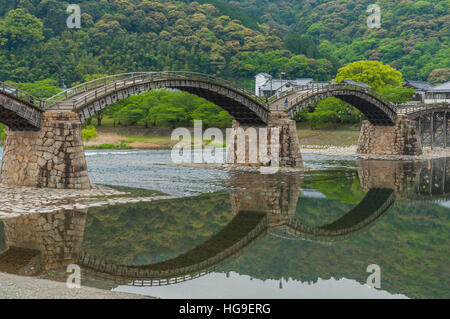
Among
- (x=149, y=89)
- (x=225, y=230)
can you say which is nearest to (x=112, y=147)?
(x=149, y=89)

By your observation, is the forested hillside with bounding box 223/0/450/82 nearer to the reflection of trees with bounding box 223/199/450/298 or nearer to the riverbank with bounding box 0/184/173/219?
the riverbank with bounding box 0/184/173/219

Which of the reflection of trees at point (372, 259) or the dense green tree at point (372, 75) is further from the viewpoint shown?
the dense green tree at point (372, 75)

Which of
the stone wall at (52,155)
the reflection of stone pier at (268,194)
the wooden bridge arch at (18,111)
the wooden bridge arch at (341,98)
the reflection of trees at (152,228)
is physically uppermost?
the wooden bridge arch at (341,98)

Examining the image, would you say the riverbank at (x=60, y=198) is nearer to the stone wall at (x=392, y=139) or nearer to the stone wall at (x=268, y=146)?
the stone wall at (x=268, y=146)

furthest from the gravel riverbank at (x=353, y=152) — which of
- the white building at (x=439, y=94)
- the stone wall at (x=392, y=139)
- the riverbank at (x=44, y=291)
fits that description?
the riverbank at (x=44, y=291)

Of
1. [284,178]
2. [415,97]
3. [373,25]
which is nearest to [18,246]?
[284,178]

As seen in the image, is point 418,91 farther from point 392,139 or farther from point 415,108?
point 392,139
